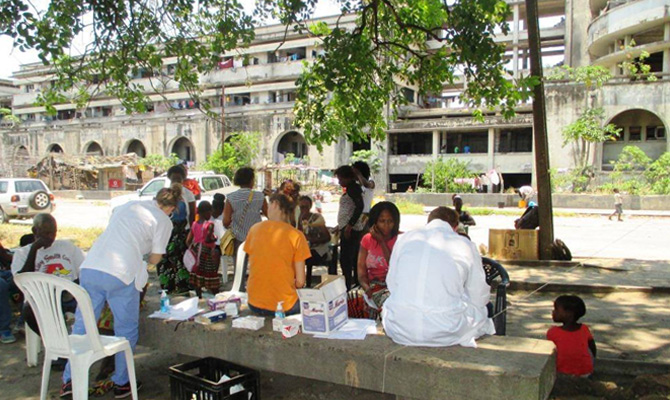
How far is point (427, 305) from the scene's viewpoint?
310 centimetres

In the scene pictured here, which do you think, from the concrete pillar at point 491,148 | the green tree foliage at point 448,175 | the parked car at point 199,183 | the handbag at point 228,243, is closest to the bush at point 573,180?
the green tree foliage at point 448,175

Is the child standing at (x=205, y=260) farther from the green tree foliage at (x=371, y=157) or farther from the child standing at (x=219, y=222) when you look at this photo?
the green tree foliage at (x=371, y=157)

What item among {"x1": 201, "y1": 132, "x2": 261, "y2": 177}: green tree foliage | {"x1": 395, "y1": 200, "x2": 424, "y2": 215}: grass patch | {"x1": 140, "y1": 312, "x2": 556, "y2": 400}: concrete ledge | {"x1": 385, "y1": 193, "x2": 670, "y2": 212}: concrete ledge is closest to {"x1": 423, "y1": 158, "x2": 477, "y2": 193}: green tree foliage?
{"x1": 385, "y1": 193, "x2": 670, "y2": 212}: concrete ledge

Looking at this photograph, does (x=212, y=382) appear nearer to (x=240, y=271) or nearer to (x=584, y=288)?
(x=240, y=271)

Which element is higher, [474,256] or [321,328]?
[474,256]

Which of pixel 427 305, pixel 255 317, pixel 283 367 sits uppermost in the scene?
pixel 427 305

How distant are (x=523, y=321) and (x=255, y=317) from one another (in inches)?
133

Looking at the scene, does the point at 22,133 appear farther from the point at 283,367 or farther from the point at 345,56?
the point at 283,367

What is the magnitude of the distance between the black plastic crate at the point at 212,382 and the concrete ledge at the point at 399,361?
0.28 ft

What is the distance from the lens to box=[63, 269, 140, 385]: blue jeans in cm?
372

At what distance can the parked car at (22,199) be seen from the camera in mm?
17234

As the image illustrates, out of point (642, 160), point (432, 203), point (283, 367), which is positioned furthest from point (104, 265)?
point (642, 160)

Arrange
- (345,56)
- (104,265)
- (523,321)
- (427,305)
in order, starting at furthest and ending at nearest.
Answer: (345,56), (523,321), (104,265), (427,305)

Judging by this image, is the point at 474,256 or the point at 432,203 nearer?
the point at 474,256
